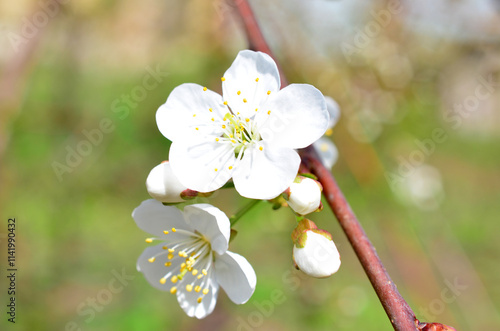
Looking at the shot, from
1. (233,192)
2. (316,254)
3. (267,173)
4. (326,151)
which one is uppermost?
(267,173)

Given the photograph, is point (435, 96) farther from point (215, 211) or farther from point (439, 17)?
point (215, 211)

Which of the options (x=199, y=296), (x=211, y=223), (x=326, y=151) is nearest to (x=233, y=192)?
(x=326, y=151)

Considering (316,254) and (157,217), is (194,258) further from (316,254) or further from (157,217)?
(316,254)

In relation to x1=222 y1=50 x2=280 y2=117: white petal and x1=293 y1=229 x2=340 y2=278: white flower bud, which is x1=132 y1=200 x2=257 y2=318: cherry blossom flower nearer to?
x1=293 y1=229 x2=340 y2=278: white flower bud

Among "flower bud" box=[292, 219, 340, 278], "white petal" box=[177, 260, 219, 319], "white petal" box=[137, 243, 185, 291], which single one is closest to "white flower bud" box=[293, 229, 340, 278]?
"flower bud" box=[292, 219, 340, 278]

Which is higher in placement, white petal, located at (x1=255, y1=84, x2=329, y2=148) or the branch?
white petal, located at (x1=255, y1=84, x2=329, y2=148)

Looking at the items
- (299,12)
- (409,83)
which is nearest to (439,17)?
(409,83)

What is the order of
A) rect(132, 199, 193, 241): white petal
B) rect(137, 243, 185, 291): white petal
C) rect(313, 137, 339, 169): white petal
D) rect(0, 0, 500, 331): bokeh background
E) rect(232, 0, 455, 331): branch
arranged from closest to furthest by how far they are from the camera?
rect(232, 0, 455, 331): branch → rect(132, 199, 193, 241): white petal → rect(137, 243, 185, 291): white petal → rect(313, 137, 339, 169): white petal → rect(0, 0, 500, 331): bokeh background
